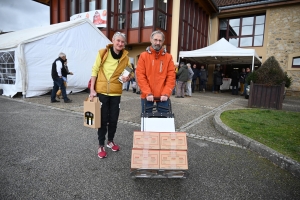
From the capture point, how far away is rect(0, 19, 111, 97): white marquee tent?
7.95 m

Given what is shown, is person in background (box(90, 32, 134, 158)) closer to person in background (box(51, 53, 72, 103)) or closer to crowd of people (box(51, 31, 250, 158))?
crowd of people (box(51, 31, 250, 158))

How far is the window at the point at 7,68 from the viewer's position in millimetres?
8372

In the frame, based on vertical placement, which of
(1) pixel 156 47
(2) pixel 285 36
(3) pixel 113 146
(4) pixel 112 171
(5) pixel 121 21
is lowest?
(4) pixel 112 171

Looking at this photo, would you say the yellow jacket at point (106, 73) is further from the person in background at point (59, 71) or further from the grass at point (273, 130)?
the person in background at point (59, 71)

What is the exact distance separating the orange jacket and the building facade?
10.8 m

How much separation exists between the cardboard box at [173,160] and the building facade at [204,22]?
38.8ft

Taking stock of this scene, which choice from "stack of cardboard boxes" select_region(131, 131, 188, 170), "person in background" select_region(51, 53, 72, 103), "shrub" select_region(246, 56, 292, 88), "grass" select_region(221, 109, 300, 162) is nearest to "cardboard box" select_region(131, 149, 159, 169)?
"stack of cardboard boxes" select_region(131, 131, 188, 170)

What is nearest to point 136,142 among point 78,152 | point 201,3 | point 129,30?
point 78,152

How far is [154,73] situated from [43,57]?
23.7 feet

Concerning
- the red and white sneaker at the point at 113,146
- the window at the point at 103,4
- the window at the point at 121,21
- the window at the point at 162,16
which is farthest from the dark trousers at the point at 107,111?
the window at the point at 103,4

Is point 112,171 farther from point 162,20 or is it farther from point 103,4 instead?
point 103,4

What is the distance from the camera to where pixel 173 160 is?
221 centimetres

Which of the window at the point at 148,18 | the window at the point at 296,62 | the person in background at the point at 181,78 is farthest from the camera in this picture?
the window at the point at 296,62

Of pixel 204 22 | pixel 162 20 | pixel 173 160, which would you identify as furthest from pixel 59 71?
pixel 204 22
